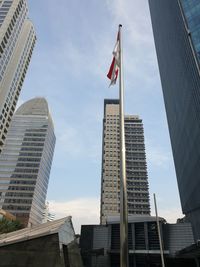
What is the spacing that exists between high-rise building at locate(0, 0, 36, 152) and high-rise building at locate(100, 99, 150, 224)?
6654cm

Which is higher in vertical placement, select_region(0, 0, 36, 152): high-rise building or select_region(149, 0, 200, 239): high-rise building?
select_region(0, 0, 36, 152): high-rise building

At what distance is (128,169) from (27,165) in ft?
222

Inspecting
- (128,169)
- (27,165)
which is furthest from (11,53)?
(128,169)

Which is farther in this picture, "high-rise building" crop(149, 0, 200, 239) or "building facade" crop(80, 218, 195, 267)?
"high-rise building" crop(149, 0, 200, 239)

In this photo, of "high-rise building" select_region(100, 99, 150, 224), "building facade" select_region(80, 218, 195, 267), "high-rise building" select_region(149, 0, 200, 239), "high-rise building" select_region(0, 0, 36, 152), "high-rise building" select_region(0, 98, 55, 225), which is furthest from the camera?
"high-rise building" select_region(100, 99, 150, 224)

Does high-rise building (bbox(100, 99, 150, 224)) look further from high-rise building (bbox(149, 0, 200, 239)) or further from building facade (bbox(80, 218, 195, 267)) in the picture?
building facade (bbox(80, 218, 195, 267))

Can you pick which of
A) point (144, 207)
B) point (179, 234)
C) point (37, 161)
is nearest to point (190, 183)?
point (179, 234)

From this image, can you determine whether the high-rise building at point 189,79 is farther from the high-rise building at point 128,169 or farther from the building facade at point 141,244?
the high-rise building at point 128,169

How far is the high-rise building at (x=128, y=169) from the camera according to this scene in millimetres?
143625

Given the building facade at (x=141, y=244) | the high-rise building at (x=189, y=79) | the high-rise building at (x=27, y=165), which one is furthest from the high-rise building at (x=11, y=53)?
the building facade at (x=141, y=244)

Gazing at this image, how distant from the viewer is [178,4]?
66750mm

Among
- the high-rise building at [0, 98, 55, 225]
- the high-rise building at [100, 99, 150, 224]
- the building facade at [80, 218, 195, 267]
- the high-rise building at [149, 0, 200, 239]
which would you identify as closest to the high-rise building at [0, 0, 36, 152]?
the high-rise building at [0, 98, 55, 225]

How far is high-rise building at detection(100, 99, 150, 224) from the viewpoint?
14362cm

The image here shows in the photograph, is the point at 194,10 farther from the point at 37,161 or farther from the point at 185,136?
the point at 37,161
